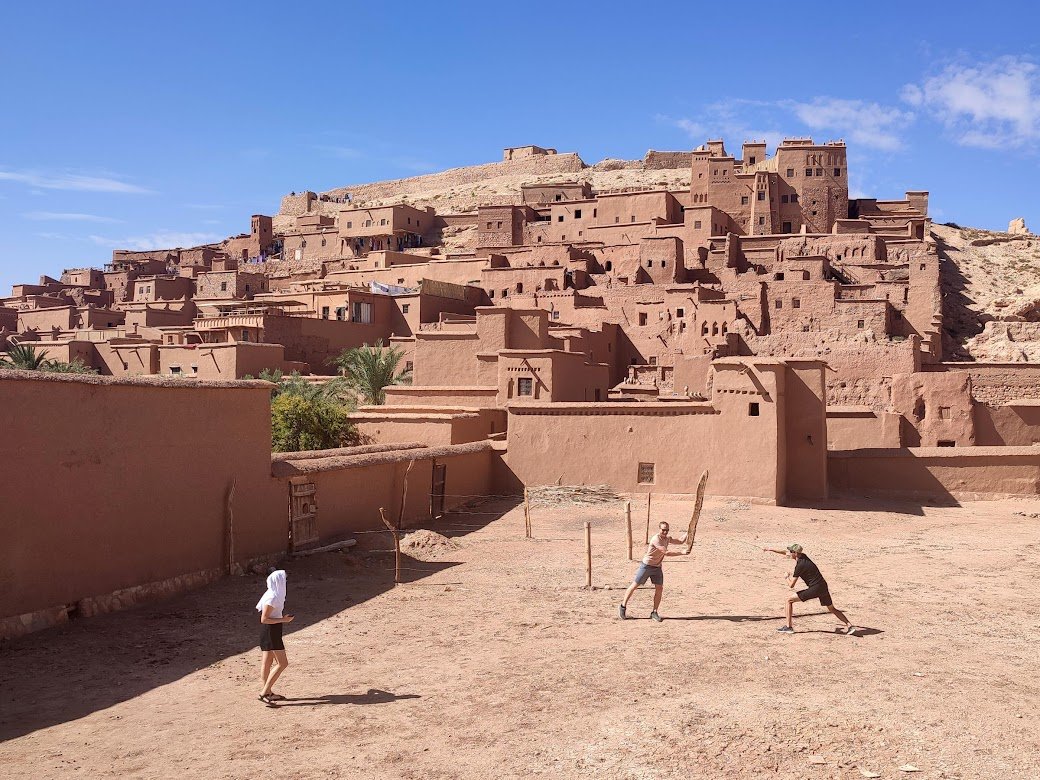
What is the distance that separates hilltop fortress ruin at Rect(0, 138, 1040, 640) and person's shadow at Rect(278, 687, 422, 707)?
11.7 feet

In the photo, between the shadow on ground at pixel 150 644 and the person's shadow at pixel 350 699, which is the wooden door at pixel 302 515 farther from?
the person's shadow at pixel 350 699

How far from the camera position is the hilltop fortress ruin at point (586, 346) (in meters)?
16.2

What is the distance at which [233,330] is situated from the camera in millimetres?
34312

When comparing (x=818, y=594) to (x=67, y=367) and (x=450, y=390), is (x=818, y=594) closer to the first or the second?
(x=450, y=390)

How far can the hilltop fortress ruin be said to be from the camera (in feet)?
53.1

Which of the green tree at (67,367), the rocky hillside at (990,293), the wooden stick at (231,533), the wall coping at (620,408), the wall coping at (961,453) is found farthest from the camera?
the rocky hillside at (990,293)

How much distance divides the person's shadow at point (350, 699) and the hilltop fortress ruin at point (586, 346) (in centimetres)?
357

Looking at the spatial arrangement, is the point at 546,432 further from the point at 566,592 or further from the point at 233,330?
the point at 233,330

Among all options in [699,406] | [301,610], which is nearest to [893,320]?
[699,406]

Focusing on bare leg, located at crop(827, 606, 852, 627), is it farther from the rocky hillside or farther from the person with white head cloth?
the rocky hillside

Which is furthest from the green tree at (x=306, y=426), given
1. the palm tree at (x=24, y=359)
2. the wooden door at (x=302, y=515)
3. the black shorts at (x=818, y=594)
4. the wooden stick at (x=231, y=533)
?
the black shorts at (x=818, y=594)

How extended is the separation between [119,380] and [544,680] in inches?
238

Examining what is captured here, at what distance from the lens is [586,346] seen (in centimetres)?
3108

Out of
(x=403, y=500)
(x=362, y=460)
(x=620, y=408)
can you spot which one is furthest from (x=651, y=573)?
(x=620, y=408)
